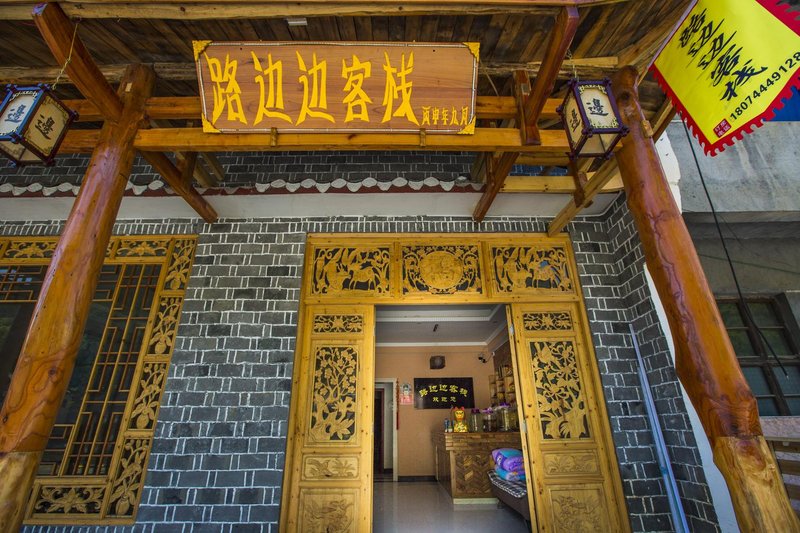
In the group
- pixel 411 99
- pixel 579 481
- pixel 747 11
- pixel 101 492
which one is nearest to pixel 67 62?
pixel 411 99

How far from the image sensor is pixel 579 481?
3279 millimetres

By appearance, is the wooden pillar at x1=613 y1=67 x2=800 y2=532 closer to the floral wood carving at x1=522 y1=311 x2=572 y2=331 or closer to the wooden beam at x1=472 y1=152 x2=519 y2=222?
the wooden beam at x1=472 y1=152 x2=519 y2=222

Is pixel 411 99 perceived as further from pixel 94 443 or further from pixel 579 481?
pixel 94 443

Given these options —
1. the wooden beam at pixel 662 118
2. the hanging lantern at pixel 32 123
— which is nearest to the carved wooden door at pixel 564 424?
the wooden beam at pixel 662 118

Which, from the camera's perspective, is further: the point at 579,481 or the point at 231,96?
the point at 579,481

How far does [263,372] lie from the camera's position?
11.4ft

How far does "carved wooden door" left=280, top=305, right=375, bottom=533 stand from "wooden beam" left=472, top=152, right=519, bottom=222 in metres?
1.49

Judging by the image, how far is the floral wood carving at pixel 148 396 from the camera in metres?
3.35

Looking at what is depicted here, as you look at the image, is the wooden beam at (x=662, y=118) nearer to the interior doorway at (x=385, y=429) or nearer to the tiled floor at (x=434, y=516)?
the tiled floor at (x=434, y=516)

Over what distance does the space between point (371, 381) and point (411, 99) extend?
237cm

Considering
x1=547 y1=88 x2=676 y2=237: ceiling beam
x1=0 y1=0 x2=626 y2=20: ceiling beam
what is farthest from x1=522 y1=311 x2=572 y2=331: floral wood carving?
x1=0 y1=0 x2=626 y2=20: ceiling beam

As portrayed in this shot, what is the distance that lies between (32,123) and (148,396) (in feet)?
7.59

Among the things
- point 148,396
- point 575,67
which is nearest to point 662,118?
point 575,67

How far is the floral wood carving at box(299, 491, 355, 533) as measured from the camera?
3.13 metres
